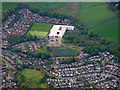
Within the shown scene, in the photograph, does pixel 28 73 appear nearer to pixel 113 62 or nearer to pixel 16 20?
pixel 113 62

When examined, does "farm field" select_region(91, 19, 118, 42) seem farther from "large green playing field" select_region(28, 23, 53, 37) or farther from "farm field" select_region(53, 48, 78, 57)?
"large green playing field" select_region(28, 23, 53, 37)

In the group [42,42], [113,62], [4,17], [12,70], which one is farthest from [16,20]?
[113,62]

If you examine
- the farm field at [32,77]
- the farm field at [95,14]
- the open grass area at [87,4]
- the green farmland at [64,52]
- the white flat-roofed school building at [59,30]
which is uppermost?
the open grass area at [87,4]

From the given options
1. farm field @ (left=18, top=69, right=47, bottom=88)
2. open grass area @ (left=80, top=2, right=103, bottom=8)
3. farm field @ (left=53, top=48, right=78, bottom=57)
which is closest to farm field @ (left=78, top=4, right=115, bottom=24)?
open grass area @ (left=80, top=2, right=103, bottom=8)

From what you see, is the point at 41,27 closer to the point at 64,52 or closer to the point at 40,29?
the point at 40,29

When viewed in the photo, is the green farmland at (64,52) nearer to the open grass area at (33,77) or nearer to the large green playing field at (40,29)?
the open grass area at (33,77)

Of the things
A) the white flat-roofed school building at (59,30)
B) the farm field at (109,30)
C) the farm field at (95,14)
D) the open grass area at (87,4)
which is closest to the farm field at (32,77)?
the white flat-roofed school building at (59,30)
